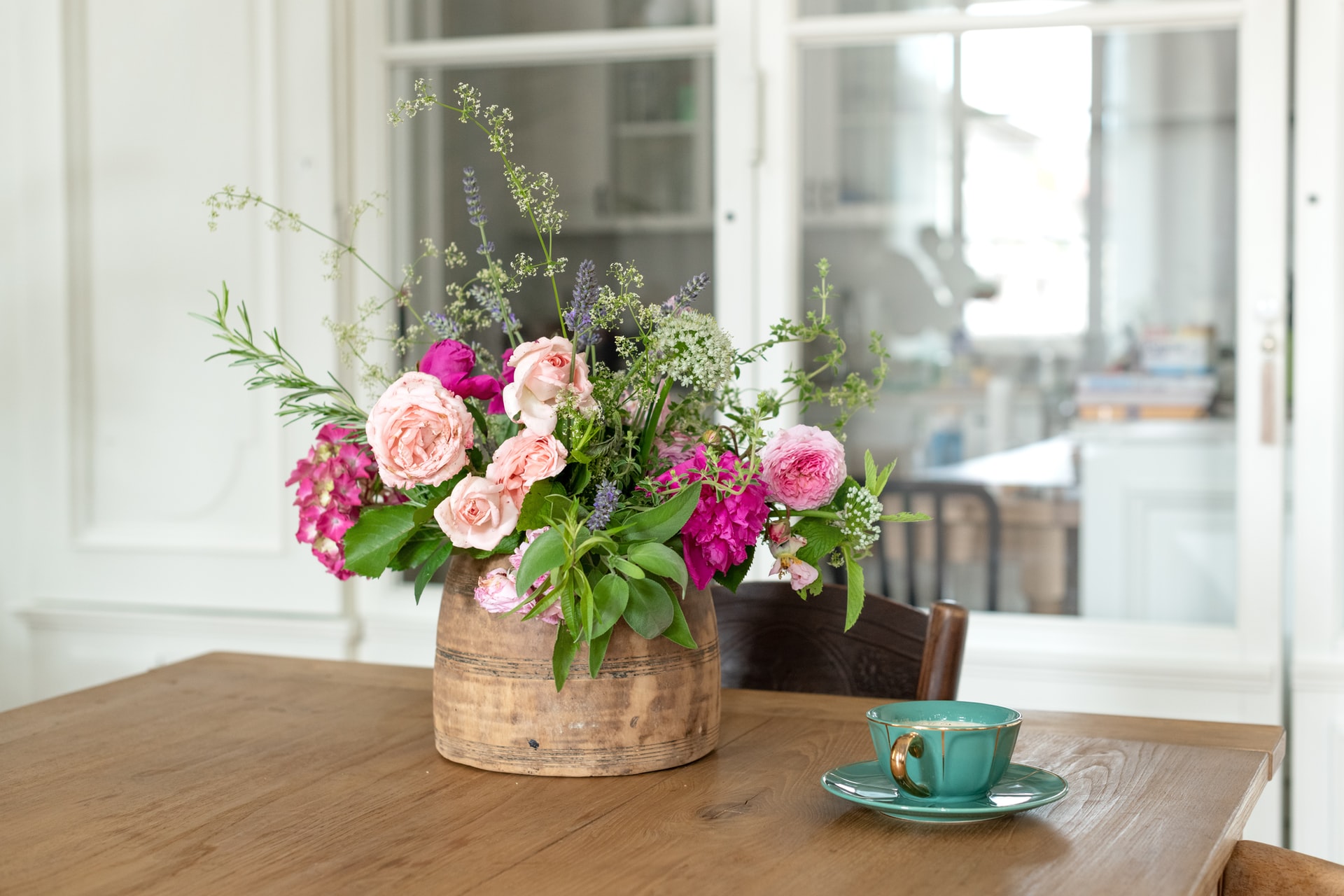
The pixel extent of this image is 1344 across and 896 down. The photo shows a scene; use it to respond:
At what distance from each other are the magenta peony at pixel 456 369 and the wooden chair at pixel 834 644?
1.85ft

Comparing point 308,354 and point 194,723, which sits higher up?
point 308,354

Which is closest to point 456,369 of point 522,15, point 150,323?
point 522,15

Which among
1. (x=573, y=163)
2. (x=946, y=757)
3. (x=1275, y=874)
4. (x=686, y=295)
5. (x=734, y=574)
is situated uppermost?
(x=573, y=163)

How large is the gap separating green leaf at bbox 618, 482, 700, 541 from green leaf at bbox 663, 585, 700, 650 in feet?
0.19

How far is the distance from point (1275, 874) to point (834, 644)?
591mm

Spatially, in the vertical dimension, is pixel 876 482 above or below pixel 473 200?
below

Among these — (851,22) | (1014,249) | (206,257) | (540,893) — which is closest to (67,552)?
(206,257)

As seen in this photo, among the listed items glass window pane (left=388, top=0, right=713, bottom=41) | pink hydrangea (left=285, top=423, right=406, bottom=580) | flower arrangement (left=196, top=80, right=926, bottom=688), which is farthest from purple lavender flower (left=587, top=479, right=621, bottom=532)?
glass window pane (left=388, top=0, right=713, bottom=41)

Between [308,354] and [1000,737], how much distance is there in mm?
1906

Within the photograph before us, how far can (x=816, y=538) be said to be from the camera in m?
1.05

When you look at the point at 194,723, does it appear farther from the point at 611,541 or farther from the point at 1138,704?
the point at 1138,704

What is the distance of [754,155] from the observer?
2375 millimetres

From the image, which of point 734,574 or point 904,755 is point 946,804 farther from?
point 734,574

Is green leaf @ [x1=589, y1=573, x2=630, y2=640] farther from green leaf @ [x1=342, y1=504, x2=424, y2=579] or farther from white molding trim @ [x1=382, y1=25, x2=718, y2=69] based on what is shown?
white molding trim @ [x1=382, y1=25, x2=718, y2=69]
